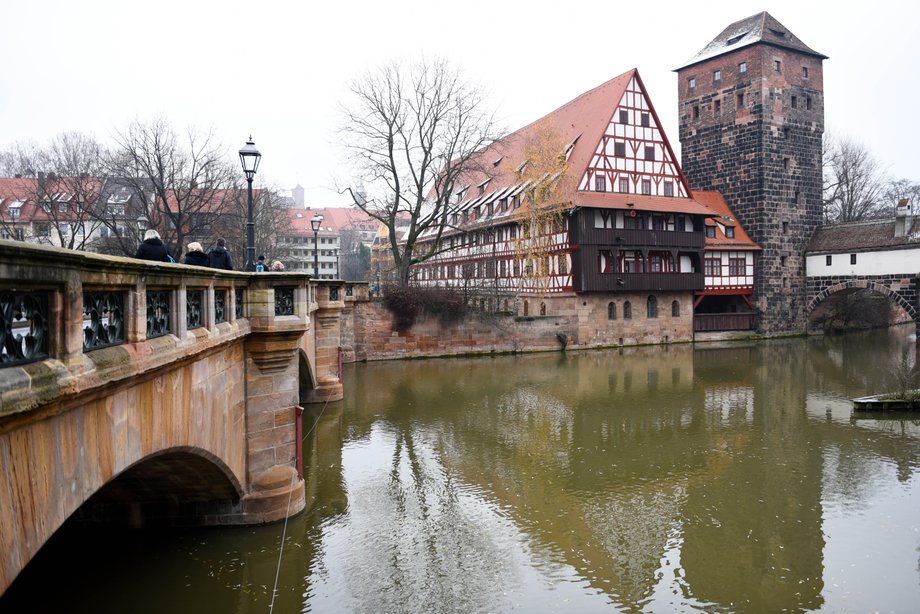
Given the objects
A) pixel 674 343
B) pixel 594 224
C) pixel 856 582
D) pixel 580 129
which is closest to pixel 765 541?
pixel 856 582

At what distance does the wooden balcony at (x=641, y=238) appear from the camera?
33.6 m

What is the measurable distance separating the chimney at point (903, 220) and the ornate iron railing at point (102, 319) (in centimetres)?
4089

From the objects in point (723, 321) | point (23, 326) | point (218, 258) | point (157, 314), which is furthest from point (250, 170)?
point (723, 321)

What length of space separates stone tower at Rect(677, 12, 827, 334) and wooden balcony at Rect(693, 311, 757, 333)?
736 millimetres

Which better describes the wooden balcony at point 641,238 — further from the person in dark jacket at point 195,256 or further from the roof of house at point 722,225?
the person in dark jacket at point 195,256

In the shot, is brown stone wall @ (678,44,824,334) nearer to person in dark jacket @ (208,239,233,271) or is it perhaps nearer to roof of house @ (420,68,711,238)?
roof of house @ (420,68,711,238)

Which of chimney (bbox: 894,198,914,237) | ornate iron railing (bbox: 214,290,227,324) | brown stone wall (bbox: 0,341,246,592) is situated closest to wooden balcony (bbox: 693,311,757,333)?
chimney (bbox: 894,198,914,237)

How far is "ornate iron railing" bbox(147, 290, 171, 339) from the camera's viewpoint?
5.33 m

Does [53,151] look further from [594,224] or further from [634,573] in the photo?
[634,573]

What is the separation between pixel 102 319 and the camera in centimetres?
449

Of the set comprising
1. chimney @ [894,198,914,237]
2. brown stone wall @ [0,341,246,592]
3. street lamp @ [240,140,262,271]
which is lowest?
brown stone wall @ [0,341,246,592]

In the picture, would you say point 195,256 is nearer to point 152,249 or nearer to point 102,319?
point 152,249

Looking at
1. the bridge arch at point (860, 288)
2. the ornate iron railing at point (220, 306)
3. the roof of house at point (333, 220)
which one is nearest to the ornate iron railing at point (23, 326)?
the ornate iron railing at point (220, 306)

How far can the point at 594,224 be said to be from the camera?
3384 centimetres
